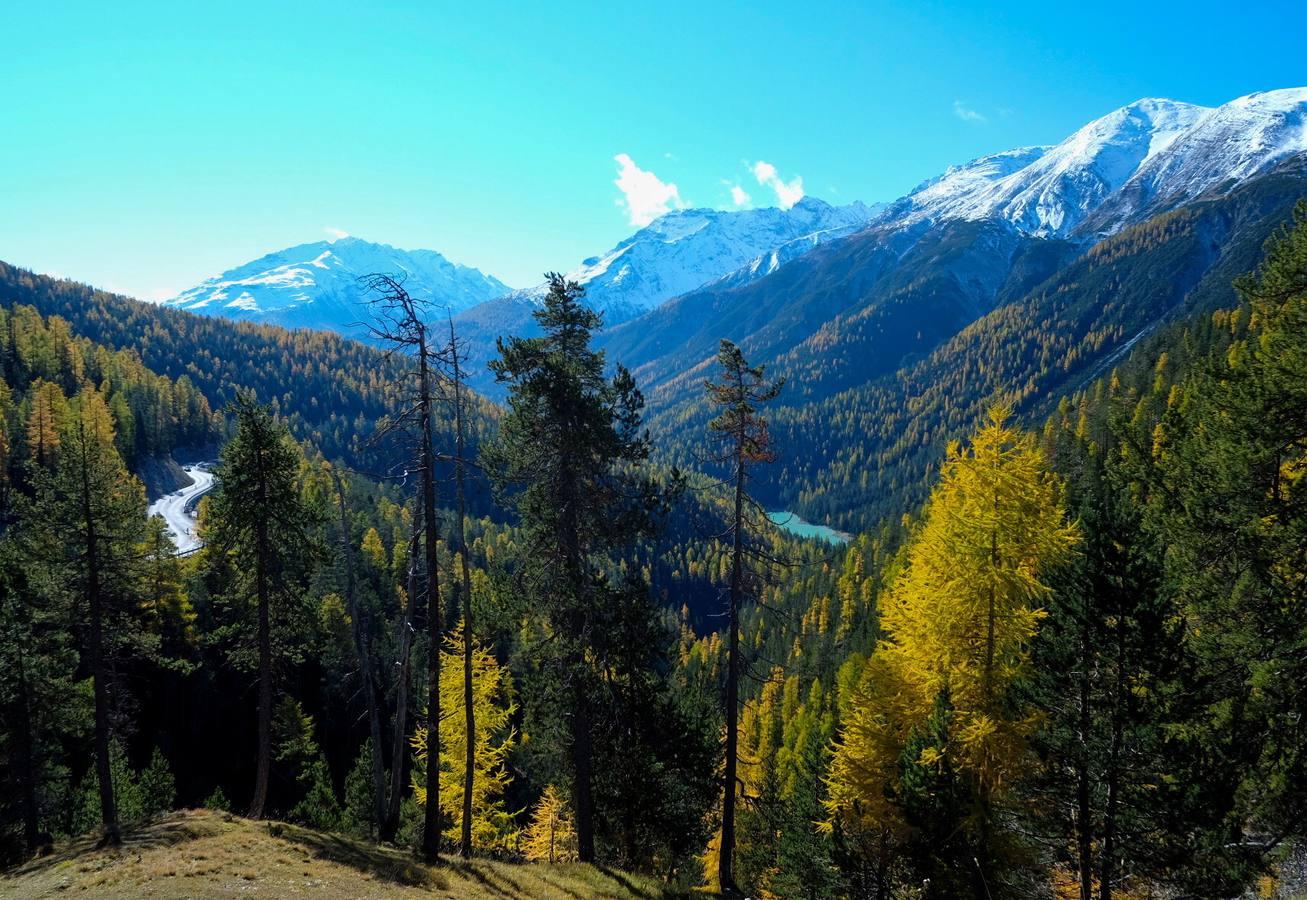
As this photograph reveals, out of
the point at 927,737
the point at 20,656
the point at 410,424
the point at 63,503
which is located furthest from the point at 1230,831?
the point at 20,656

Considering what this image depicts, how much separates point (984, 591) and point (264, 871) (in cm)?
1798

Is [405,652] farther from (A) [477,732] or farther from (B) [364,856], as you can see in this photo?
(A) [477,732]

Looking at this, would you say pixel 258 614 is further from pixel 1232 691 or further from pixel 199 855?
pixel 1232 691

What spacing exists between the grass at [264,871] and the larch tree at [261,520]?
3.52 m

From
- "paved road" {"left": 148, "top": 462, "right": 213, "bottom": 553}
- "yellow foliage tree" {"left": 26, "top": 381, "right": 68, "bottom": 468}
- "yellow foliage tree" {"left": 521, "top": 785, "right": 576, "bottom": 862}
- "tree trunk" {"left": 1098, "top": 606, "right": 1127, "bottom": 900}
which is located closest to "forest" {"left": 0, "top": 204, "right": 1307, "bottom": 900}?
"tree trunk" {"left": 1098, "top": 606, "right": 1127, "bottom": 900}

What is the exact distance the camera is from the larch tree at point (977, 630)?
48.7 ft

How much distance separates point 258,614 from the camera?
22688 millimetres

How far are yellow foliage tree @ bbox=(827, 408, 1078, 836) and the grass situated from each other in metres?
10.2

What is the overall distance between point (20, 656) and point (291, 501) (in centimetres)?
1370

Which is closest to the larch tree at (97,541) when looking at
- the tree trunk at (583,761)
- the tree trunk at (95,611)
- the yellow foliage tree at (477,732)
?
the tree trunk at (95,611)

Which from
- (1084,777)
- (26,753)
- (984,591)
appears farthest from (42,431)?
Result: (1084,777)

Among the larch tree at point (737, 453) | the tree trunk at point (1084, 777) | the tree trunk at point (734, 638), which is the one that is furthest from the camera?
the tree trunk at point (734, 638)

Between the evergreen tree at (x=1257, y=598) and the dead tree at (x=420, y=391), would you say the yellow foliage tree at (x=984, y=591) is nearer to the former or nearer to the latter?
the evergreen tree at (x=1257, y=598)

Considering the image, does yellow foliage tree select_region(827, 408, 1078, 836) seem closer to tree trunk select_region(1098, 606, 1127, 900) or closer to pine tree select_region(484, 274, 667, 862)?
tree trunk select_region(1098, 606, 1127, 900)
